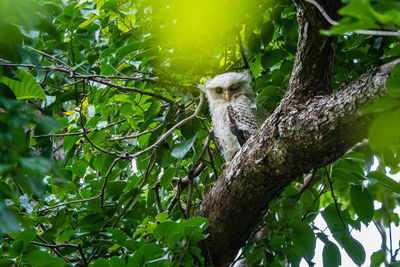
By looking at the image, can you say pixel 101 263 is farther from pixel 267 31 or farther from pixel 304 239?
pixel 267 31

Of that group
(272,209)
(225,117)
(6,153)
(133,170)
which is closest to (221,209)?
(272,209)

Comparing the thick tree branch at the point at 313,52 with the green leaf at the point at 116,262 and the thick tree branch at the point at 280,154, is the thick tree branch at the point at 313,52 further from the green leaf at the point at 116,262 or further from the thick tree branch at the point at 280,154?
the green leaf at the point at 116,262

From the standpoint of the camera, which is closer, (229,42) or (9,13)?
(9,13)

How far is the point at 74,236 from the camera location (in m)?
2.46

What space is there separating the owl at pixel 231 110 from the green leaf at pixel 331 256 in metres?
1.02

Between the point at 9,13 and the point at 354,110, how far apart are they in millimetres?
1349

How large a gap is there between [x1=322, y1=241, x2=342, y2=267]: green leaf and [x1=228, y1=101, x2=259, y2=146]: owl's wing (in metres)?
1.02

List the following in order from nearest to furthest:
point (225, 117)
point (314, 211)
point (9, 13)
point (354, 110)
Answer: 1. point (9, 13)
2. point (354, 110)
3. point (314, 211)
4. point (225, 117)

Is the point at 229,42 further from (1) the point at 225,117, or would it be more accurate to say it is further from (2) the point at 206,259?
(2) the point at 206,259

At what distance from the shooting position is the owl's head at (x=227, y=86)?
343cm

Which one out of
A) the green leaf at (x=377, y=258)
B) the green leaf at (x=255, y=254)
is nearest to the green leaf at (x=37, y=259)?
the green leaf at (x=255, y=254)

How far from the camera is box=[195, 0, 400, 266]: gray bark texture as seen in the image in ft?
5.77

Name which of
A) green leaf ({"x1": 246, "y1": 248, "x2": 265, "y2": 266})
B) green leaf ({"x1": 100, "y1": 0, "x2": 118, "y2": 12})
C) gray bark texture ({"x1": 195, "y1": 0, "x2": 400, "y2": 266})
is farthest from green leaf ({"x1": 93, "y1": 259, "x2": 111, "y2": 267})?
green leaf ({"x1": 100, "y1": 0, "x2": 118, "y2": 12})

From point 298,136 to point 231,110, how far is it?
1.41 meters
